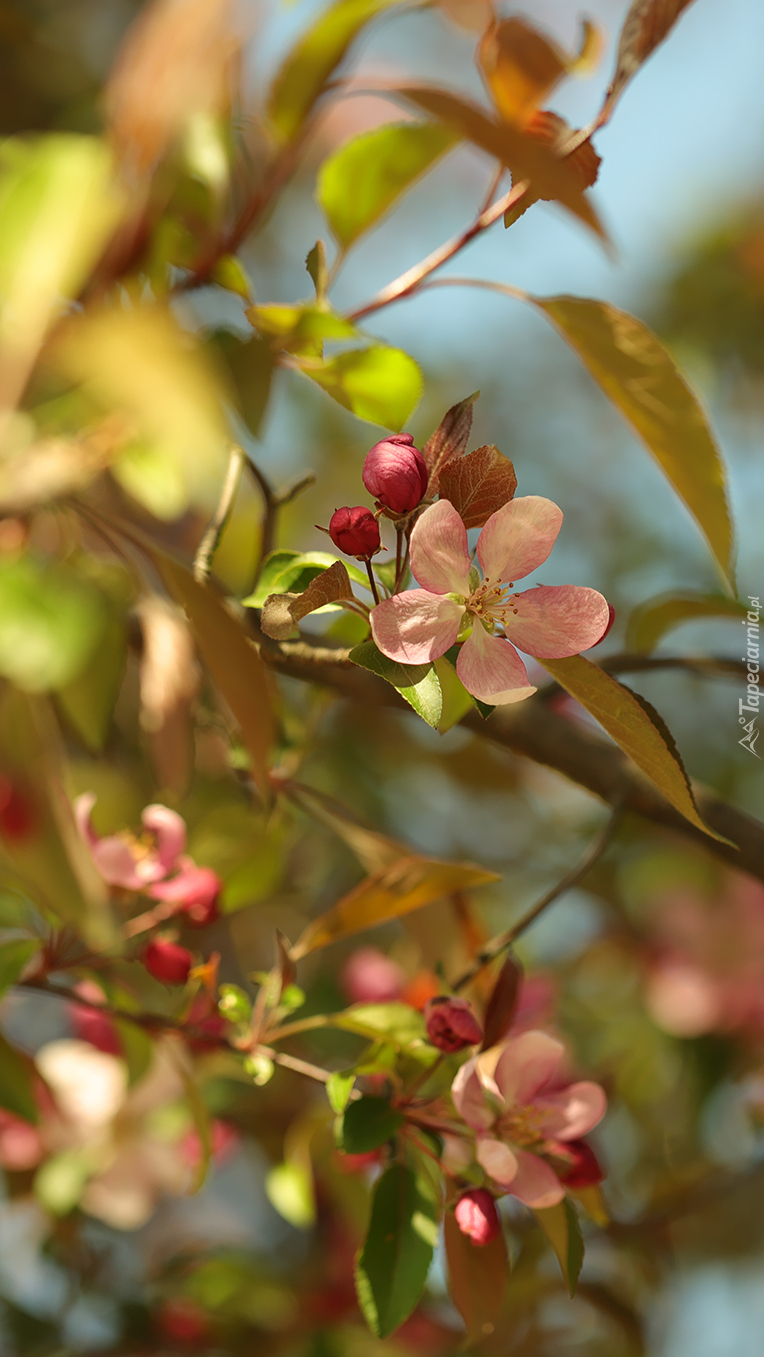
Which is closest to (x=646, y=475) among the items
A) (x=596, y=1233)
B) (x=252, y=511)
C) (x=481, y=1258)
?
(x=252, y=511)

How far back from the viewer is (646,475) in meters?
1.75

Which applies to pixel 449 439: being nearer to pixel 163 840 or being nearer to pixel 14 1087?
pixel 163 840

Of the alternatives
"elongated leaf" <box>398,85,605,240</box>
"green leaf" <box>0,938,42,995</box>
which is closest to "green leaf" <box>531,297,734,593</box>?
"elongated leaf" <box>398,85,605,240</box>

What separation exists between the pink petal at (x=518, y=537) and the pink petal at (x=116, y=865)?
0.29 m

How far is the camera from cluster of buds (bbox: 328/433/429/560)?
1.22ft

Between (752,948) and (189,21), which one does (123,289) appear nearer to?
(189,21)

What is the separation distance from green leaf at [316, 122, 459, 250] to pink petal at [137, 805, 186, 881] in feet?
1.27

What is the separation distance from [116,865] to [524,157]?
40 cm

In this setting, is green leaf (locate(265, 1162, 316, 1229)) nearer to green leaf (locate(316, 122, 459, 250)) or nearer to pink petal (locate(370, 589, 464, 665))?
pink petal (locate(370, 589, 464, 665))

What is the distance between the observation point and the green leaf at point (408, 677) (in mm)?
360

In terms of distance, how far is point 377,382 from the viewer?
52 cm

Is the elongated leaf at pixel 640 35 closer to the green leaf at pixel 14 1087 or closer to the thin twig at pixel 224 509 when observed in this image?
the thin twig at pixel 224 509

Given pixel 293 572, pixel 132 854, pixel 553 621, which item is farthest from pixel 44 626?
pixel 553 621

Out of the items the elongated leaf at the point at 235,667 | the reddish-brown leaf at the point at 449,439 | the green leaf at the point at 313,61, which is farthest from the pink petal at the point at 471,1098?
the green leaf at the point at 313,61
